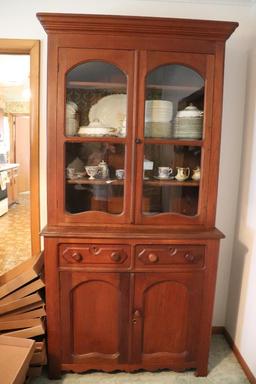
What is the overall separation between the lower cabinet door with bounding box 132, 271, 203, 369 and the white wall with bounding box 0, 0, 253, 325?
66cm

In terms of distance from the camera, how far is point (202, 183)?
1.53 m

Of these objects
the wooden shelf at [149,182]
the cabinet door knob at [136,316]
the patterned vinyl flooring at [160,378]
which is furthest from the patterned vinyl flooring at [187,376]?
the wooden shelf at [149,182]

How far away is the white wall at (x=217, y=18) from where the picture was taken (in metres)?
1.73

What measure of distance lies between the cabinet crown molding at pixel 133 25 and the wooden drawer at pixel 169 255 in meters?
1.13

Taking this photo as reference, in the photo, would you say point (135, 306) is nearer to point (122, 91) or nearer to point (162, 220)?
point (162, 220)

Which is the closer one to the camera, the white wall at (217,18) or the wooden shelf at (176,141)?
the wooden shelf at (176,141)

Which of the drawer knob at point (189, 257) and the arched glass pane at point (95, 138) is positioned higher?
the arched glass pane at point (95, 138)

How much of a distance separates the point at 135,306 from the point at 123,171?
30.3 inches

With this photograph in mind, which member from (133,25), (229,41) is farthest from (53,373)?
(229,41)

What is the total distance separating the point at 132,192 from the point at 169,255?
1.33 feet

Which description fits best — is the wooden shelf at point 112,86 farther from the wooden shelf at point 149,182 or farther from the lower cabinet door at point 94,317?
the lower cabinet door at point 94,317

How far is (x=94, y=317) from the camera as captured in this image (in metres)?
1.55

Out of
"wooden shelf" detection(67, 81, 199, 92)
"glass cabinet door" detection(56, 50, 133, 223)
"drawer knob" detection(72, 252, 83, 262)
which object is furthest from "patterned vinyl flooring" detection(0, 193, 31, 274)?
"wooden shelf" detection(67, 81, 199, 92)

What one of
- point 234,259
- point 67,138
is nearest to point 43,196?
point 67,138
